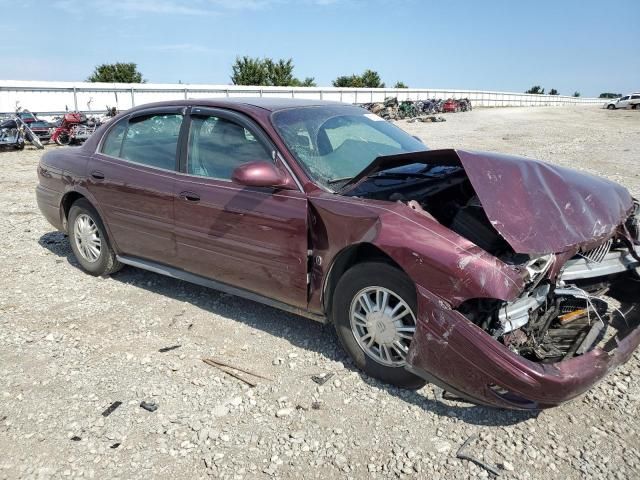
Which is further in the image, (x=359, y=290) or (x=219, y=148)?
(x=219, y=148)

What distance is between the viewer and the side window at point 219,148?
150 inches

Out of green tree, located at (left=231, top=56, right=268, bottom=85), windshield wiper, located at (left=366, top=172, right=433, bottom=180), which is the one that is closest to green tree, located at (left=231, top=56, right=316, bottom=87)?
green tree, located at (left=231, top=56, right=268, bottom=85)

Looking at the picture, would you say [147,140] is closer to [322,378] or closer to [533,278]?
[322,378]

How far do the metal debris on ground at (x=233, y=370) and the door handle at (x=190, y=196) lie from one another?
3.92ft

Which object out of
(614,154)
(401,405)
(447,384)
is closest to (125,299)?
(401,405)

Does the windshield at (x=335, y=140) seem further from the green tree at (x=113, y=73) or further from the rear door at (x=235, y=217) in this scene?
the green tree at (x=113, y=73)

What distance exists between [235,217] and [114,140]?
Result: 1.90 m

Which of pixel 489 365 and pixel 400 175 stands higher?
pixel 400 175

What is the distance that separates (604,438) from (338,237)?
182 centimetres

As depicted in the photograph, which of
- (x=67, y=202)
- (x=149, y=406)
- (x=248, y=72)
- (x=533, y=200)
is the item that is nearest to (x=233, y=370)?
(x=149, y=406)

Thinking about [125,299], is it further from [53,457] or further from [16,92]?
[16,92]

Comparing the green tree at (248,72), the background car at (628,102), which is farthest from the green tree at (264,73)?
the background car at (628,102)

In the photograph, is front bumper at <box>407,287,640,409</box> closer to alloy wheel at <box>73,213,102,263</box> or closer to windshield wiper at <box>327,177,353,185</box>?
windshield wiper at <box>327,177,353,185</box>

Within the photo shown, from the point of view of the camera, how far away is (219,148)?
4.01 meters
